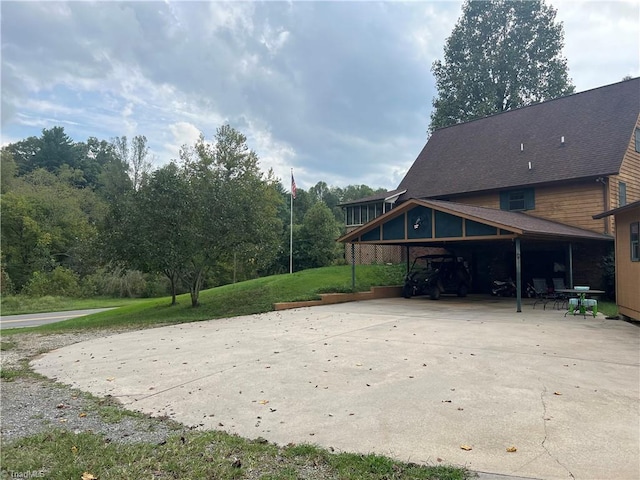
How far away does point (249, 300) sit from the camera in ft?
51.3

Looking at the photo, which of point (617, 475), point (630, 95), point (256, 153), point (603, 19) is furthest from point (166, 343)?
point (256, 153)

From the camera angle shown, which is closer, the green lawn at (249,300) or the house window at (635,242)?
the house window at (635,242)

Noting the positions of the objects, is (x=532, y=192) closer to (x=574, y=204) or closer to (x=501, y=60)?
(x=574, y=204)

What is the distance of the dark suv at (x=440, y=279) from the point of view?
16.2 m

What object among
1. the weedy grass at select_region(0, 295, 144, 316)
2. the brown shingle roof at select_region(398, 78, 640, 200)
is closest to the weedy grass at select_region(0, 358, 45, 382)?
the brown shingle roof at select_region(398, 78, 640, 200)

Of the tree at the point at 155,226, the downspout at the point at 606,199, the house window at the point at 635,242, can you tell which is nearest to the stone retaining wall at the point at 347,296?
the tree at the point at 155,226

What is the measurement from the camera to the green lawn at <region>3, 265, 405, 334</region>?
43.0ft

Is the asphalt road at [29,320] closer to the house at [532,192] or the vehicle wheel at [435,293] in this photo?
the house at [532,192]

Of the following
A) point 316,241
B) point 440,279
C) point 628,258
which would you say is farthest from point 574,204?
point 316,241

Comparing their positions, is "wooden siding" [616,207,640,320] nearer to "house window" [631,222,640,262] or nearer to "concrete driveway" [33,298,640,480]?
"house window" [631,222,640,262]

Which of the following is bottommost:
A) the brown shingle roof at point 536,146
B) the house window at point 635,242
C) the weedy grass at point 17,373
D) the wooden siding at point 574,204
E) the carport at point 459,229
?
the weedy grass at point 17,373

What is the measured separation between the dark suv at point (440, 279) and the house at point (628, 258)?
6.20 metres

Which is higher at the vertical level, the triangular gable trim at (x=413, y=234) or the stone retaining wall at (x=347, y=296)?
the triangular gable trim at (x=413, y=234)

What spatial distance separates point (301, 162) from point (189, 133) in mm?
9484
